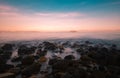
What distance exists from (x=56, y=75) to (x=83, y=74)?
2996mm

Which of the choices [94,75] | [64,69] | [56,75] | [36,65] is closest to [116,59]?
[94,75]

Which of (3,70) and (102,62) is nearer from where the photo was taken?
(3,70)

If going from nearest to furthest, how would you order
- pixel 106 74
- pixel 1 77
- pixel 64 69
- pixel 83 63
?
pixel 1 77 → pixel 106 74 → pixel 64 69 → pixel 83 63

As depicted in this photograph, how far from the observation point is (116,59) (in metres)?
19.1

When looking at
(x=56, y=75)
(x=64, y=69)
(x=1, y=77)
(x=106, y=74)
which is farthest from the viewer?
(x=64, y=69)

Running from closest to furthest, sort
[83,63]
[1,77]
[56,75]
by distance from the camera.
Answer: [1,77]
[56,75]
[83,63]

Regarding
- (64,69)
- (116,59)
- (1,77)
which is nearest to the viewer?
(1,77)

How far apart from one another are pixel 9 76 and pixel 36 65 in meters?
3.88

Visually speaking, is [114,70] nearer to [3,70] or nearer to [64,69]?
[64,69]

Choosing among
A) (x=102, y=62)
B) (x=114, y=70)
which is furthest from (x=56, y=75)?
(x=102, y=62)

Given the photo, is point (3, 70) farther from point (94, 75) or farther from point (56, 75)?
point (94, 75)

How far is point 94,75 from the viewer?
13.1m

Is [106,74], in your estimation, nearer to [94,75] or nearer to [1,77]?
[94,75]

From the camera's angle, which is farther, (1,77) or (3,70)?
(3,70)
